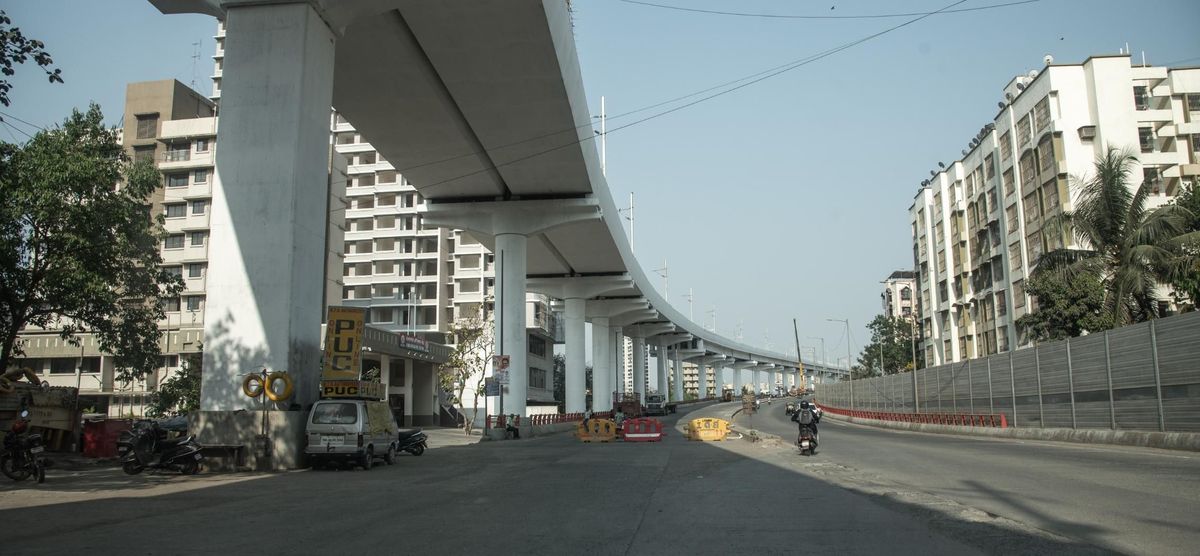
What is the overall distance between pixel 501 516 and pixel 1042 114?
1808 inches

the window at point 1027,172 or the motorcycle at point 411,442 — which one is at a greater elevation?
the window at point 1027,172

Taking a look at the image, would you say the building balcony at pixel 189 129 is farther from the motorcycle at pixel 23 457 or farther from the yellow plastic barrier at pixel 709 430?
the motorcycle at pixel 23 457

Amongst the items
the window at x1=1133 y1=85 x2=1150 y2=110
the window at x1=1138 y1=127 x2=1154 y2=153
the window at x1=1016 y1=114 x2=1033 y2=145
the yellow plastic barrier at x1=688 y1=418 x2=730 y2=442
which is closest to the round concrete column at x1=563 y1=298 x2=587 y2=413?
the yellow plastic barrier at x1=688 y1=418 x2=730 y2=442

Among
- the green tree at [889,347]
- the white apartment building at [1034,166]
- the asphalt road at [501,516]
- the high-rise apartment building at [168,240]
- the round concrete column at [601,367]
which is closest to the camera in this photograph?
the asphalt road at [501,516]

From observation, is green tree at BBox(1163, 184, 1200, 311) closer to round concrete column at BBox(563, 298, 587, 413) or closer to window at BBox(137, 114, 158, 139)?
round concrete column at BBox(563, 298, 587, 413)

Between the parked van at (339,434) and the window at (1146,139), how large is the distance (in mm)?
43691

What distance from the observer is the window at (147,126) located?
68.9 metres

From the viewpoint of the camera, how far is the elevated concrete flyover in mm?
19266

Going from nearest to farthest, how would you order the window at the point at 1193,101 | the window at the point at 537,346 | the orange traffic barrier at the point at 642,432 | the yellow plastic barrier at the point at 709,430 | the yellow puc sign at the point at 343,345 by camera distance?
1. the yellow puc sign at the point at 343,345
2. the yellow plastic barrier at the point at 709,430
3. the orange traffic barrier at the point at 642,432
4. the window at the point at 1193,101
5. the window at the point at 537,346

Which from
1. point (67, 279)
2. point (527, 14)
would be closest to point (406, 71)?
point (527, 14)

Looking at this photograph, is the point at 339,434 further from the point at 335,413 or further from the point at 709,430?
the point at 709,430

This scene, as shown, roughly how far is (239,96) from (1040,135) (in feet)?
141

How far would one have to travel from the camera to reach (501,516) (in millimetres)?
10273

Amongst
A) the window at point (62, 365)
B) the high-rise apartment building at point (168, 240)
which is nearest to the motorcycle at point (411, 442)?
the high-rise apartment building at point (168, 240)
